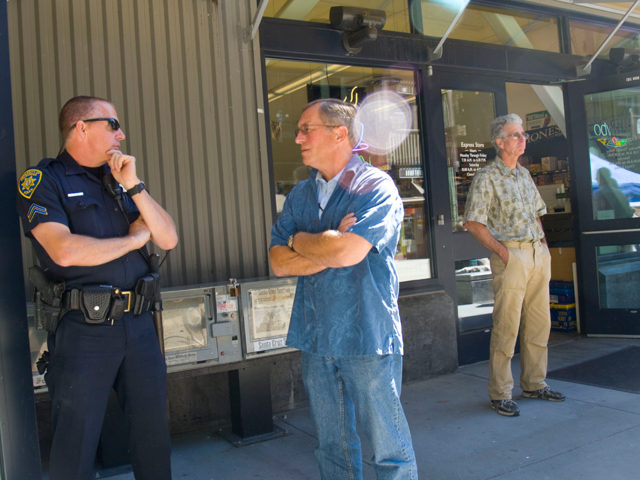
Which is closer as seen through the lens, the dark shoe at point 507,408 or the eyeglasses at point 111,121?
the eyeglasses at point 111,121

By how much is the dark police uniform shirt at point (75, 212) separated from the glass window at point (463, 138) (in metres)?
3.75

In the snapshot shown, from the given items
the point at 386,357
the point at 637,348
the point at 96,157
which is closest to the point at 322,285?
the point at 386,357

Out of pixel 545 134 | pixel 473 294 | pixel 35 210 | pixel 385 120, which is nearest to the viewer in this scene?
pixel 35 210

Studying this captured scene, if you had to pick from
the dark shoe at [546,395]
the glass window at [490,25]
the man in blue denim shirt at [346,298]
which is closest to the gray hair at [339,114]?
the man in blue denim shirt at [346,298]

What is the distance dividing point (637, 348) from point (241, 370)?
13.4 feet

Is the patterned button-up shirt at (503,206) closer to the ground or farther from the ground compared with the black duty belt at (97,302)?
farther from the ground

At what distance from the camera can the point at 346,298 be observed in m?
2.46

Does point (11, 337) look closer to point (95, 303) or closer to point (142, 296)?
point (95, 303)

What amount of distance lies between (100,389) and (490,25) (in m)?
5.30

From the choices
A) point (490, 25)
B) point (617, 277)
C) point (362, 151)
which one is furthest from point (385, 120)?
point (617, 277)

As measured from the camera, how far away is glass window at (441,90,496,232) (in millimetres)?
5621

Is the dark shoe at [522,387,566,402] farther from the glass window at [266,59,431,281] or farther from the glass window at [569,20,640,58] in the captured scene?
the glass window at [569,20,640,58]

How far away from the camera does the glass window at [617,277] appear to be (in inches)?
247

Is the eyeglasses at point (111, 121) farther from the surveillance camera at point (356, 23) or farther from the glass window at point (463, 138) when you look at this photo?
the glass window at point (463, 138)
